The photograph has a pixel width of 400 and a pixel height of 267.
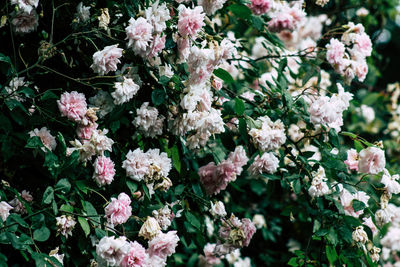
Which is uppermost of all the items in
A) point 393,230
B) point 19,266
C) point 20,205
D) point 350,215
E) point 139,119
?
point 139,119

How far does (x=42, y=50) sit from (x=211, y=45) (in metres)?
0.58

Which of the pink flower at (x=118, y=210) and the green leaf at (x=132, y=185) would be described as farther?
the green leaf at (x=132, y=185)

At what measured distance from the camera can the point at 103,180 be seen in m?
1.70

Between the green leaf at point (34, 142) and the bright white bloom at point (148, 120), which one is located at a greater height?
the green leaf at point (34, 142)

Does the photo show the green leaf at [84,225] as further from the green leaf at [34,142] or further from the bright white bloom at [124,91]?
the bright white bloom at [124,91]

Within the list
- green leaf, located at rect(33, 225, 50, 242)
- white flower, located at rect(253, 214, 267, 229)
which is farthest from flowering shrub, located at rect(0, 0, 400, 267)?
white flower, located at rect(253, 214, 267, 229)

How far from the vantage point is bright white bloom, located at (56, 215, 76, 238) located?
5.30ft

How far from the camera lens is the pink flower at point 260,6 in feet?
7.49

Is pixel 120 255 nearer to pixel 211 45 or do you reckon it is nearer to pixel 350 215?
pixel 211 45

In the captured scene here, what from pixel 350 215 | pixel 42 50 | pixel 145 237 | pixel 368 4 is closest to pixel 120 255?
pixel 145 237

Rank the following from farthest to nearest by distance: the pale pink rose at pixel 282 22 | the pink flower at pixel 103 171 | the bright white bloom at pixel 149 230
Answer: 1. the pale pink rose at pixel 282 22
2. the pink flower at pixel 103 171
3. the bright white bloom at pixel 149 230

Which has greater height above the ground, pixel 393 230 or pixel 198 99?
pixel 198 99

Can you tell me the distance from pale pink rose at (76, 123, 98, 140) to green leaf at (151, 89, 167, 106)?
0.21m

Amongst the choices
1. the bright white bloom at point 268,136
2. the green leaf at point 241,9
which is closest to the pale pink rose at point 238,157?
the bright white bloom at point 268,136
